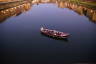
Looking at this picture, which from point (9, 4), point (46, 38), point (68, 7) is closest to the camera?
point (46, 38)

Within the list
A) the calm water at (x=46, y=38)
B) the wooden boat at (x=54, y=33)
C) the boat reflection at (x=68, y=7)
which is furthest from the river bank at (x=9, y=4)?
the wooden boat at (x=54, y=33)

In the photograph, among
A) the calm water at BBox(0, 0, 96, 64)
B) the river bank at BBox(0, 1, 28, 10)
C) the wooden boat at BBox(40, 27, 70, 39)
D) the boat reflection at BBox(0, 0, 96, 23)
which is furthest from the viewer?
the river bank at BBox(0, 1, 28, 10)

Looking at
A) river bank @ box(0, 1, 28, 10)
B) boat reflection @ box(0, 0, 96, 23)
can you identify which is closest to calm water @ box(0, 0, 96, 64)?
boat reflection @ box(0, 0, 96, 23)

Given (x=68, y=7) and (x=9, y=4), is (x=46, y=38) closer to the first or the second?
(x=68, y=7)

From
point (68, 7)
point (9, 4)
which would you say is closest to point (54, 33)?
point (68, 7)

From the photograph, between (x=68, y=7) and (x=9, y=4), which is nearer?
(x=68, y=7)

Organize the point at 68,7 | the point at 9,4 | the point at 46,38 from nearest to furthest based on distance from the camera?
the point at 46,38 < the point at 68,7 < the point at 9,4

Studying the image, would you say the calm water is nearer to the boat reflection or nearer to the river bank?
the boat reflection

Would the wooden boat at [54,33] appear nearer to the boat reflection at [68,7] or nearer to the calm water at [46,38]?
the calm water at [46,38]
